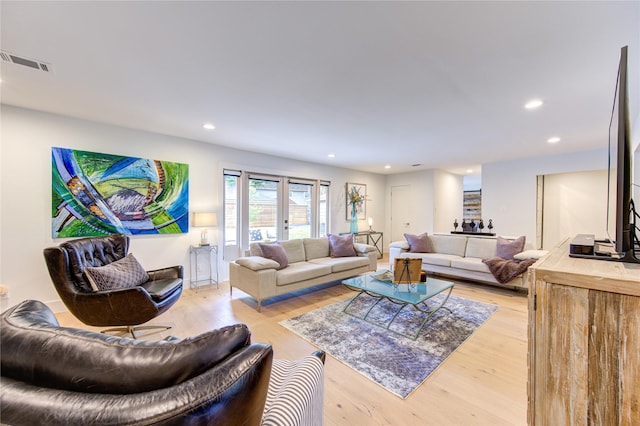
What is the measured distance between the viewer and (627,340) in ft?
2.40

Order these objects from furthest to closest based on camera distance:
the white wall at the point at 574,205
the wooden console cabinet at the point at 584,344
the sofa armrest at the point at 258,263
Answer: the white wall at the point at 574,205
the sofa armrest at the point at 258,263
the wooden console cabinet at the point at 584,344

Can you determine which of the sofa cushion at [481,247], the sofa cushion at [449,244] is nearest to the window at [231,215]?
the sofa cushion at [449,244]

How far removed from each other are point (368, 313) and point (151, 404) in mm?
2601

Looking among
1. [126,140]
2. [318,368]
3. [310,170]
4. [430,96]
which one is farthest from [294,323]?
[310,170]

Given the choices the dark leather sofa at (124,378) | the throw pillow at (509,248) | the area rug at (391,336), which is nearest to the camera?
the dark leather sofa at (124,378)

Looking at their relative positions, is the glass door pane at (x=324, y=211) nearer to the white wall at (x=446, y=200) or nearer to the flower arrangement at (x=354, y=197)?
the flower arrangement at (x=354, y=197)

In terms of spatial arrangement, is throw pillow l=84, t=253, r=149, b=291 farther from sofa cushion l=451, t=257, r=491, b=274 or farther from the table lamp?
sofa cushion l=451, t=257, r=491, b=274

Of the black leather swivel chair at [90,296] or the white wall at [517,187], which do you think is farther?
the white wall at [517,187]

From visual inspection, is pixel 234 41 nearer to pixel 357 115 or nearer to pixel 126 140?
pixel 357 115

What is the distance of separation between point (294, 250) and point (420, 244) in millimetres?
2456

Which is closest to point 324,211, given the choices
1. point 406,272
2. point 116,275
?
point 406,272

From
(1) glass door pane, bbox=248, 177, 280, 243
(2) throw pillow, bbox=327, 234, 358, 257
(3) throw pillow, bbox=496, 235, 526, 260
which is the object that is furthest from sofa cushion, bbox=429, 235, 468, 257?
(1) glass door pane, bbox=248, 177, 280, 243

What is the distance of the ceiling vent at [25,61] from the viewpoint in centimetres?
185

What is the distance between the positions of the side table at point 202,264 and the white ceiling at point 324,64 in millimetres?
1858
